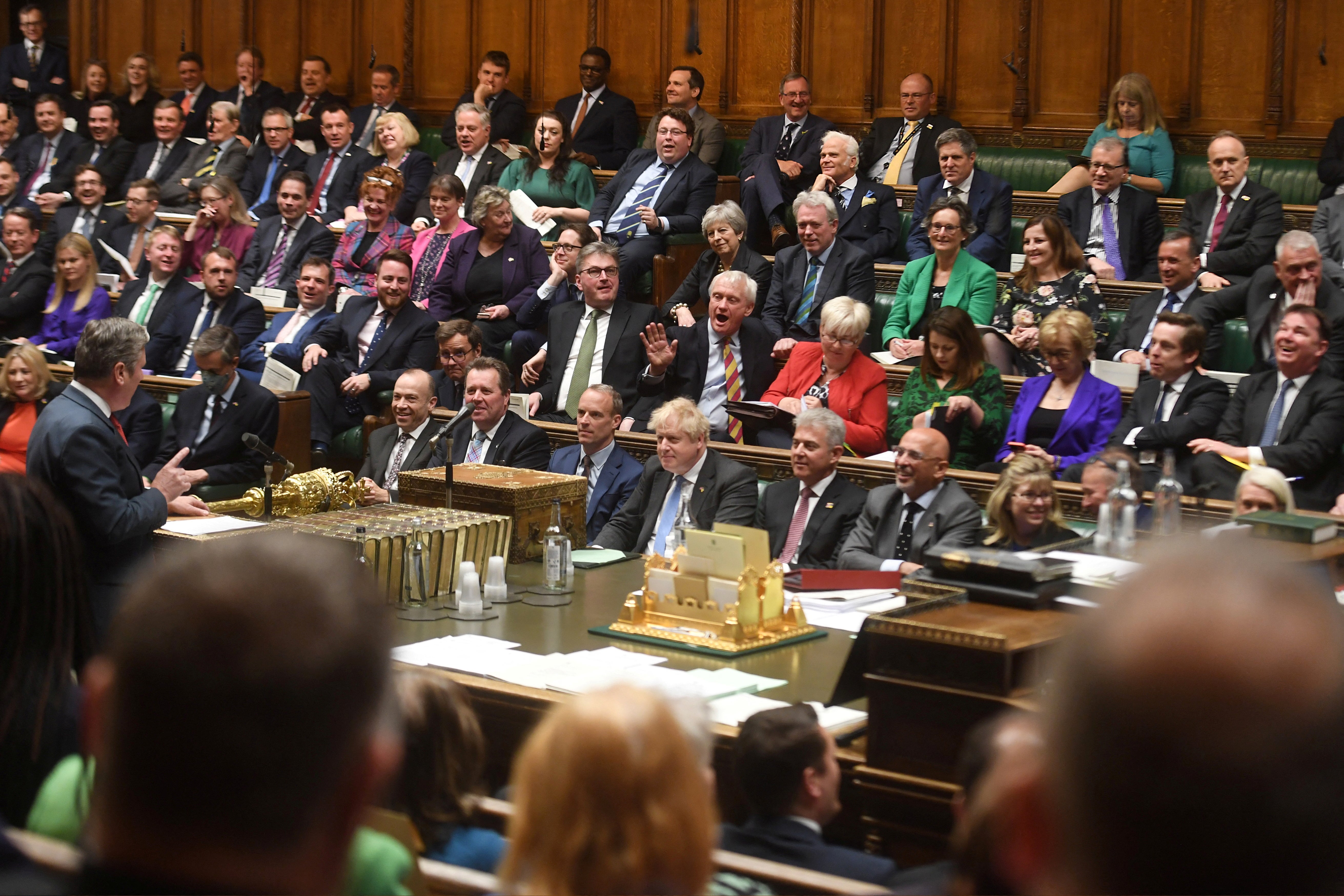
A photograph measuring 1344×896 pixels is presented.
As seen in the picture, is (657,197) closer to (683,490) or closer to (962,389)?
(962,389)

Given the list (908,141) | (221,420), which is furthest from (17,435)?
(908,141)

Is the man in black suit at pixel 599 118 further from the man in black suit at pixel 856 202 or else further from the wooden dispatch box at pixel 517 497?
the wooden dispatch box at pixel 517 497

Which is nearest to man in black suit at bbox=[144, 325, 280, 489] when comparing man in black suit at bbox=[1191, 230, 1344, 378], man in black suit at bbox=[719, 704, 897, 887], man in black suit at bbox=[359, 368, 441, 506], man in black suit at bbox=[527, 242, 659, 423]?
man in black suit at bbox=[359, 368, 441, 506]

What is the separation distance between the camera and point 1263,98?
28.3ft

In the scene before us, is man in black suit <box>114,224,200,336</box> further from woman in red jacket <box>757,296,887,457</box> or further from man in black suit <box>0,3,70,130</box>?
man in black suit <box>0,3,70,130</box>

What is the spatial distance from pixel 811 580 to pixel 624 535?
44.4 inches

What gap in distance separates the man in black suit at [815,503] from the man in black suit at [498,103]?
5.01 m

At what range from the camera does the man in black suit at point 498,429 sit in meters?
5.98

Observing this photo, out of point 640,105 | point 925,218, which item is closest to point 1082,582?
point 925,218

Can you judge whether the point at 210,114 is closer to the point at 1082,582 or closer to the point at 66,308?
the point at 66,308

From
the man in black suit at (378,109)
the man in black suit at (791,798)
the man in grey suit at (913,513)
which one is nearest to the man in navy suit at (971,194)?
A: the man in grey suit at (913,513)

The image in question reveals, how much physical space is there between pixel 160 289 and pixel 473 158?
79.6 inches

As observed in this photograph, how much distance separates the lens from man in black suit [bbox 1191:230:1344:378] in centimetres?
604

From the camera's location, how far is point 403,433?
249 inches
